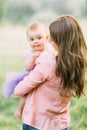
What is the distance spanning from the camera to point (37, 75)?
2834mm

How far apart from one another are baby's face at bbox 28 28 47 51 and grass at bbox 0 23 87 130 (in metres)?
1.60

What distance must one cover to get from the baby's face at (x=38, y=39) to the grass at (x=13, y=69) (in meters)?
1.60

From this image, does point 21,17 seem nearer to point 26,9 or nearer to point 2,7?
point 26,9

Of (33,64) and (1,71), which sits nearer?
(33,64)

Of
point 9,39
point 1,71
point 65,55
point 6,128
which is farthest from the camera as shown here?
point 9,39

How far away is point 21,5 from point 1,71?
3.33 ft

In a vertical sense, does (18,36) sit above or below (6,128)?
above

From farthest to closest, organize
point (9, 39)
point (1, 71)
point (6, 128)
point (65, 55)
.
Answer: point (9, 39) < point (1, 71) < point (6, 128) < point (65, 55)

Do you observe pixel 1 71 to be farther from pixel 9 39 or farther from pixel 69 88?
pixel 69 88

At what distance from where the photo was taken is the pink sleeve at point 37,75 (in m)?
2.82

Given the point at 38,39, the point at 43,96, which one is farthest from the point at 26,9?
the point at 43,96

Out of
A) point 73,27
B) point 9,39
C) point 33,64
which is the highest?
point 73,27

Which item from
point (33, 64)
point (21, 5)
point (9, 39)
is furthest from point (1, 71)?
point (33, 64)

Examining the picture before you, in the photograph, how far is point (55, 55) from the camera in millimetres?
2873
